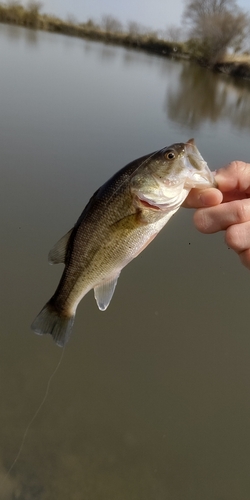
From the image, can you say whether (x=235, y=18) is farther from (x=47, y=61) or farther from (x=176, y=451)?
(x=176, y=451)

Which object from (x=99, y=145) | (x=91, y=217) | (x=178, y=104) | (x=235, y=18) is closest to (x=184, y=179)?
(x=91, y=217)

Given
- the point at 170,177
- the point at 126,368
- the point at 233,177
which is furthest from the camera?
the point at 126,368

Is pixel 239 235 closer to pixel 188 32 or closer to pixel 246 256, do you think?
pixel 246 256

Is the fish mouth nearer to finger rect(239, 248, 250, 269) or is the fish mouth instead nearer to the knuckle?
the knuckle

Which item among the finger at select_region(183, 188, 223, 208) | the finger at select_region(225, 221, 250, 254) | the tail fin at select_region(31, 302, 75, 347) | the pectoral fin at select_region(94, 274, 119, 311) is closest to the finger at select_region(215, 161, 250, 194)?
the finger at select_region(183, 188, 223, 208)

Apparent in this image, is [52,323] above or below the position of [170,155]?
below

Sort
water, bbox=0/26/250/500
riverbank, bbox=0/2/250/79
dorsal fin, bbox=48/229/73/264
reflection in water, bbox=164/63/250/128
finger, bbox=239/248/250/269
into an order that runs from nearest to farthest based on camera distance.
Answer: finger, bbox=239/248/250/269 < dorsal fin, bbox=48/229/73/264 < water, bbox=0/26/250/500 < reflection in water, bbox=164/63/250/128 < riverbank, bbox=0/2/250/79

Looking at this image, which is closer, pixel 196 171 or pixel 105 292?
pixel 196 171

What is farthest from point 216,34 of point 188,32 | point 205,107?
point 205,107

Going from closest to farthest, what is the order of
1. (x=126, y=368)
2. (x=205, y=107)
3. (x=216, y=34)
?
(x=126, y=368) → (x=205, y=107) → (x=216, y=34)
